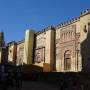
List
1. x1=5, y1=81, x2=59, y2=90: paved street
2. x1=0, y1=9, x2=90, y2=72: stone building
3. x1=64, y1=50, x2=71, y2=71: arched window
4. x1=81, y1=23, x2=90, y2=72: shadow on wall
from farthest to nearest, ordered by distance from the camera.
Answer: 1. x1=64, y1=50, x2=71, y2=71: arched window
2. x1=0, y1=9, x2=90, y2=72: stone building
3. x1=81, y1=23, x2=90, y2=72: shadow on wall
4. x1=5, y1=81, x2=59, y2=90: paved street

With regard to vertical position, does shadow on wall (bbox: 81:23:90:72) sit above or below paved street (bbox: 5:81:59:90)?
above

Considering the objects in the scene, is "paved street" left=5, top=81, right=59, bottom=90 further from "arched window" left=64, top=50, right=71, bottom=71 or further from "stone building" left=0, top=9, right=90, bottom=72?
"arched window" left=64, top=50, right=71, bottom=71

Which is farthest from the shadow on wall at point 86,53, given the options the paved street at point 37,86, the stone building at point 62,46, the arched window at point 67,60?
the paved street at point 37,86

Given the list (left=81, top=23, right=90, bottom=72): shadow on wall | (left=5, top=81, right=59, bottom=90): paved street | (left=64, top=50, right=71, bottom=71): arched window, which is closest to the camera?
(left=5, top=81, right=59, bottom=90): paved street

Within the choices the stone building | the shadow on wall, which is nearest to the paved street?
the shadow on wall

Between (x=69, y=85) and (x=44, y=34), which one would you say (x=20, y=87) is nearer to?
(x=69, y=85)

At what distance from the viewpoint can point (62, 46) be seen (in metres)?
39.8

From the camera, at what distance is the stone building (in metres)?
34.7

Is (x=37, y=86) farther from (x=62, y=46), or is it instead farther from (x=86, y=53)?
(x=62, y=46)

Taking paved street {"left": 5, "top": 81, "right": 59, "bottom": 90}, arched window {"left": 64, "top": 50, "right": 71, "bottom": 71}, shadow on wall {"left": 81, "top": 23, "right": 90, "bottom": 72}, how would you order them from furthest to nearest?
1. arched window {"left": 64, "top": 50, "right": 71, "bottom": 71}
2. shadow on wall {"left": 81, "top": 23, "right": 90, "bottom": 72}
3. paved street {"left": 5, "top": 81, "right": 59, "bottom": 90}

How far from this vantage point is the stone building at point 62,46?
34.7 metres

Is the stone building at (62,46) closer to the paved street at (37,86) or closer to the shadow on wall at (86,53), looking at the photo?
the shadow on wall at (86,53)

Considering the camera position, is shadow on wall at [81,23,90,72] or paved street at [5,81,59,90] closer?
paved street at [5,81,59,90]

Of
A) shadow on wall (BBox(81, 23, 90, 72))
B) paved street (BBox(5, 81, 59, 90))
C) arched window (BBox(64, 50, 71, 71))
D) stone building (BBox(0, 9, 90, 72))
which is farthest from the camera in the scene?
arched window (BBox(64, 50, 71, 71))
